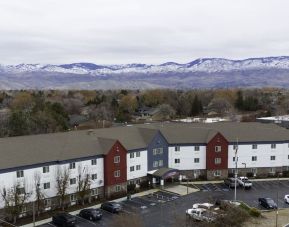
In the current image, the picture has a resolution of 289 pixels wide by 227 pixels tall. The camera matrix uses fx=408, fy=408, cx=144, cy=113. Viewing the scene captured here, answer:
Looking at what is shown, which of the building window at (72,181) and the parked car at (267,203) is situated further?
the building window at (72,181)

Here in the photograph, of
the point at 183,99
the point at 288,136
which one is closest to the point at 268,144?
the point at 288,136

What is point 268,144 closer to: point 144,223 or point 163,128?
point 163,128

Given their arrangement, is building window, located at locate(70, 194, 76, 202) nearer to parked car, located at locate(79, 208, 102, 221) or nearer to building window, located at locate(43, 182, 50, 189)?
building window, located at locate(43, 182, 50, 189)

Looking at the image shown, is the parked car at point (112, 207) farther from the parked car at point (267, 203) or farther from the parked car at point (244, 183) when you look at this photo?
the parked car at point (244, 183)

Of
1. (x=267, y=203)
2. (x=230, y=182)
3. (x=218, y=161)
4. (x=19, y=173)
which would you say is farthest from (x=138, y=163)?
(x=267, y=203)

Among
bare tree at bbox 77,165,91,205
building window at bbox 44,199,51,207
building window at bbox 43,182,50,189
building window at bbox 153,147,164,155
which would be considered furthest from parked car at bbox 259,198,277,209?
building window at bbox 43,182,50,189

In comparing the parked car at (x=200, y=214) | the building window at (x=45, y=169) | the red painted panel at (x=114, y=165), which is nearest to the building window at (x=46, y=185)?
the building window at (x=45, y=169)

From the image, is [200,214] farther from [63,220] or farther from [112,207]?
[63,220]
